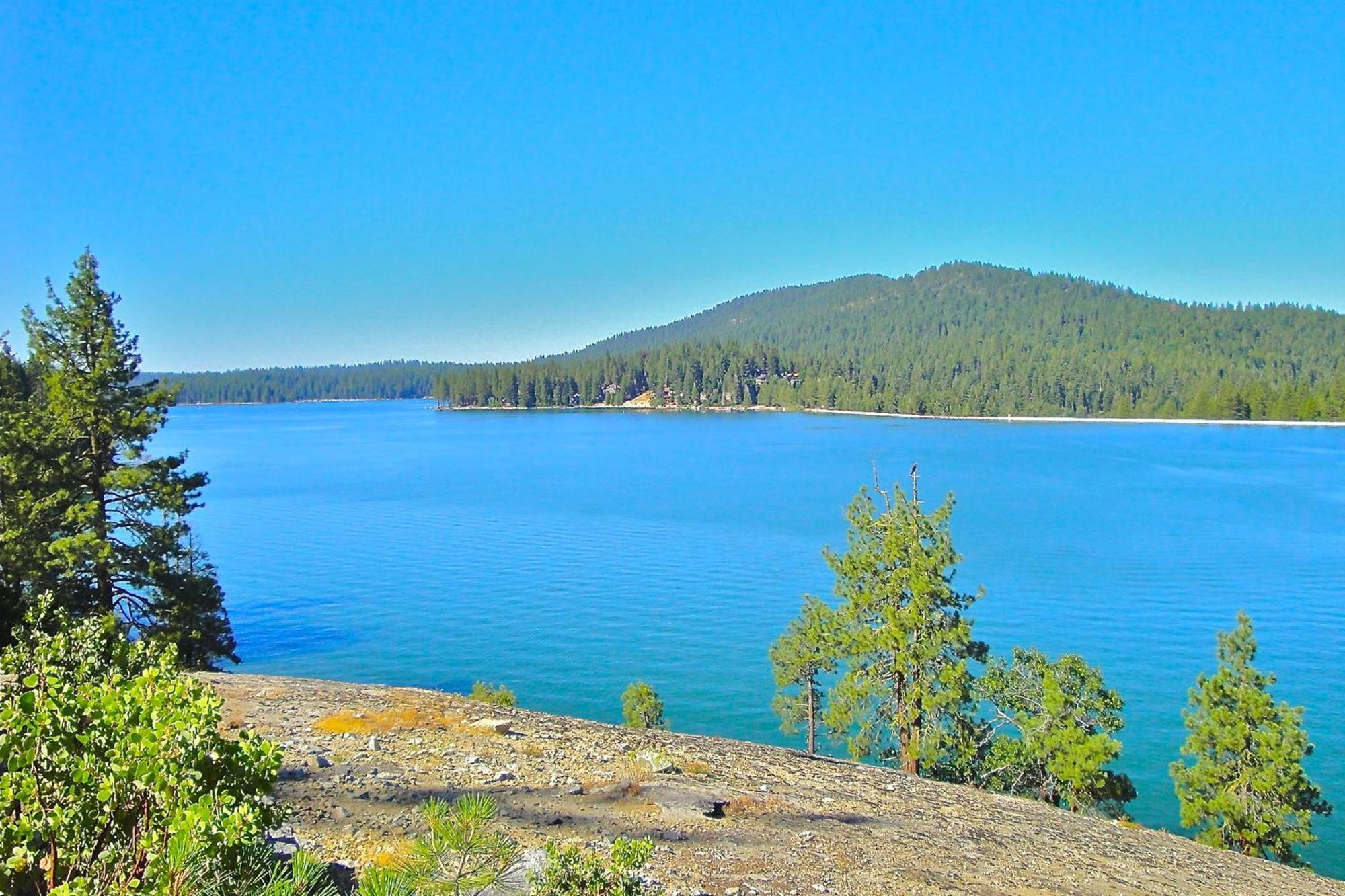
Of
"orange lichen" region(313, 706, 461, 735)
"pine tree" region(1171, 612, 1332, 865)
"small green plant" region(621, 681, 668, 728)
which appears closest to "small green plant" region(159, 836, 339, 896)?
"orange lichen" region(313, 706, 461, 735)

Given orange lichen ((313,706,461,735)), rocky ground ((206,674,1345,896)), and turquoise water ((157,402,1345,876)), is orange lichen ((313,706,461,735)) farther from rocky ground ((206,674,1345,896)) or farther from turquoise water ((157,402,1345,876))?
turquoise water ((157,402,1345,876))

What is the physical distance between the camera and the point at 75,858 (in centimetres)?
394

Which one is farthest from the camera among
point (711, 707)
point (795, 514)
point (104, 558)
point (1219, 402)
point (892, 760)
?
point (1219, 402)

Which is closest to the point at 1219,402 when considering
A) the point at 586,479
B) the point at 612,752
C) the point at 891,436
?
the point at 891,436

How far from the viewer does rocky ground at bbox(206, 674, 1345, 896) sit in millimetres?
10148

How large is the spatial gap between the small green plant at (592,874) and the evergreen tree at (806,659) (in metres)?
15.6

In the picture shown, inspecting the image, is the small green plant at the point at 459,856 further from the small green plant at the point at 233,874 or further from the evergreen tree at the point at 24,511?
the evergreen tree at the point at 24,511

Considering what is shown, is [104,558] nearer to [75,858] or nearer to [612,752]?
[612,752]

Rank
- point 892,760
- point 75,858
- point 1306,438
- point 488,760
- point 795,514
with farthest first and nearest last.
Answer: point 1306,438, point 795,514, point 892,760, point 488,760, point 75,858

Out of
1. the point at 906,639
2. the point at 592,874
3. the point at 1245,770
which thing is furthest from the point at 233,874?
the point at 1245,770

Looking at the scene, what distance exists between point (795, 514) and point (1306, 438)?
117 m

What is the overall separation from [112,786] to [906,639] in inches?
678

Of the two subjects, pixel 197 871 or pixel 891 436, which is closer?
pixel 197 871

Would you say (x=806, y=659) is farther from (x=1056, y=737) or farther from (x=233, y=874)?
(x=233, y=874)
